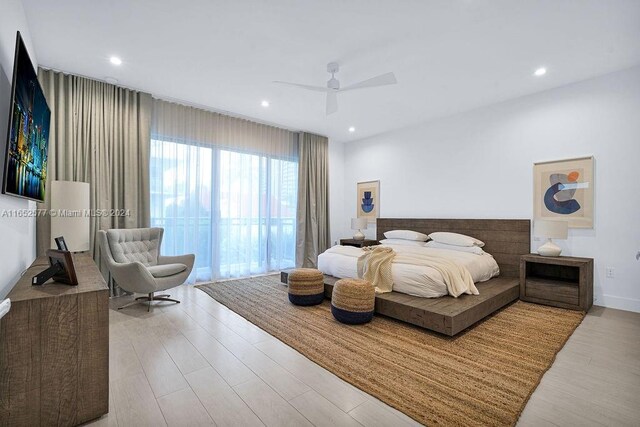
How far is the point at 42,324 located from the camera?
151 cm

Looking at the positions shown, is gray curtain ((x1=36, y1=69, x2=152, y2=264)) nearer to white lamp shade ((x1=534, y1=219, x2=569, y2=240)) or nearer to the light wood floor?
the light wood floor

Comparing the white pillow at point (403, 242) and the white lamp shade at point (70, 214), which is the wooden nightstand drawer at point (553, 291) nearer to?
the white pillow at point (403, 242)

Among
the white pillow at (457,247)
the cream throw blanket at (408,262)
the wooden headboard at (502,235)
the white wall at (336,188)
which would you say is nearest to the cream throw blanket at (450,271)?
the cream throw blanket at (408,262)

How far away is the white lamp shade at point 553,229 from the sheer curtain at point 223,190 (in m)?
3.87

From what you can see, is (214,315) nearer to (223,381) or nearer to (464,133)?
(223,381)

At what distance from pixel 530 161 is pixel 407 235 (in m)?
2.01

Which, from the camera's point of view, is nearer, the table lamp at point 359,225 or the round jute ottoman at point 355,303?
the round jute ottoman at point 355,303

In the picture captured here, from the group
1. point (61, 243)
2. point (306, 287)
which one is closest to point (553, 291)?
point (306, 287)

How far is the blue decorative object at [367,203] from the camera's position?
20.1 feet

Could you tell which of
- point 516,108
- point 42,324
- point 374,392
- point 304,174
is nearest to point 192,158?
point 304,174

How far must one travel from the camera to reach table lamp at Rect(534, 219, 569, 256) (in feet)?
11.4

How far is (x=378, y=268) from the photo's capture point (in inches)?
132

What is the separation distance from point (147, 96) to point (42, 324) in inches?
136

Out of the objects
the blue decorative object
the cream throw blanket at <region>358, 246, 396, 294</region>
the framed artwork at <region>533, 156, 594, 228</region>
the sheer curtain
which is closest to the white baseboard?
the framed artwork at <region>533, 156, 594, 228</region>
